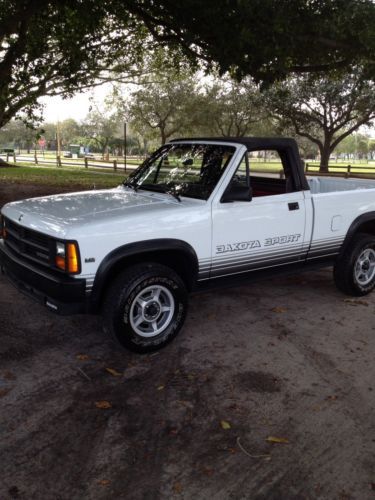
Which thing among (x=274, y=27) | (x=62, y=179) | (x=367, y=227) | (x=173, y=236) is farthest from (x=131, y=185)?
(x=62, y=179)

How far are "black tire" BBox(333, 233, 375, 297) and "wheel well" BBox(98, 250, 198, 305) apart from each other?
7.33ft

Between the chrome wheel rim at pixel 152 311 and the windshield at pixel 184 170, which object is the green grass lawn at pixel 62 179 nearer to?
the windshield at pixel 184 170

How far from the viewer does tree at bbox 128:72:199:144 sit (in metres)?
36.9

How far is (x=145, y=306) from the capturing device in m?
4.30

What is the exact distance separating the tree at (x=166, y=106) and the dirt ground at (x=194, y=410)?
33913mm

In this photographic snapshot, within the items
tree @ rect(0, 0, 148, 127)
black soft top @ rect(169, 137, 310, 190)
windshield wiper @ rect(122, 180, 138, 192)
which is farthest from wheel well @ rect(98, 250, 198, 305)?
tree @ rect(0, 0, 148, 127)

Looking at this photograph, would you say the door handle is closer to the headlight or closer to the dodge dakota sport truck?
the dodge dakota sport truck

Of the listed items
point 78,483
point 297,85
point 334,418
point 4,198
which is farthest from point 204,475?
point 297,85

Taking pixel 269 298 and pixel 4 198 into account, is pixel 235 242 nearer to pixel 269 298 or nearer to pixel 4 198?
pixel 269 298

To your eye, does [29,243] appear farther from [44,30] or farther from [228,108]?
[228,108]

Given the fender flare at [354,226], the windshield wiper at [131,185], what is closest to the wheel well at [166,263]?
the windshield wiper at [131,185]

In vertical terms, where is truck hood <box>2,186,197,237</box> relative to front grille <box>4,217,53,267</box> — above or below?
above

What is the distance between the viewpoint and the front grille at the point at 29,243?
4086 mm

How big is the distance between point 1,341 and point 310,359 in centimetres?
295
